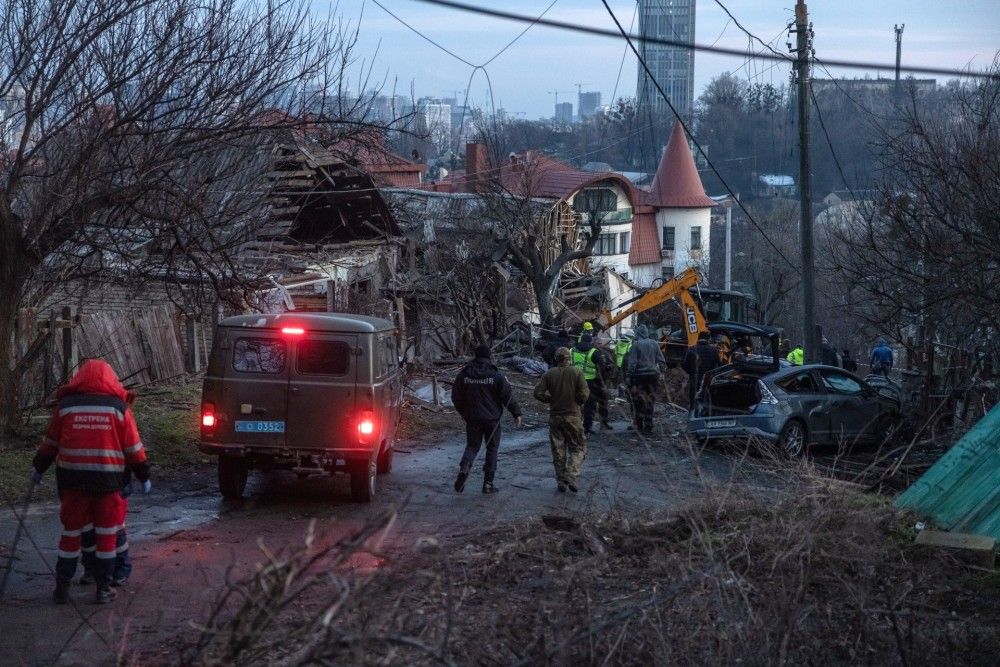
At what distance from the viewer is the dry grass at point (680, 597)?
4969 mm

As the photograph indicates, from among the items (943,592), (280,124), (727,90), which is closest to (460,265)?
(280,124)

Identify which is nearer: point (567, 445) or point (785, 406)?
point (567, 445)

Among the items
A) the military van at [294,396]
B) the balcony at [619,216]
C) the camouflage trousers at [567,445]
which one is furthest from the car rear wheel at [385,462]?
the balcony at [619,216]

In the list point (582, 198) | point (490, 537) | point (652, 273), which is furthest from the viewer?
point (652, 273)

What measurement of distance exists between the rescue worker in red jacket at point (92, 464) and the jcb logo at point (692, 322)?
1865 centimetres

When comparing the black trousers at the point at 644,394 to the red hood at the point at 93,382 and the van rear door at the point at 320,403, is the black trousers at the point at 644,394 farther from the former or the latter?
the red hood at the point at 93,382

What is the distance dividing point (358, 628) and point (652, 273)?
2323 inches

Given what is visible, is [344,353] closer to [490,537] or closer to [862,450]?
[490,537]

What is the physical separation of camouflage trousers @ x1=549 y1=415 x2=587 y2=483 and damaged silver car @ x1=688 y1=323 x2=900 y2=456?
4.02 m

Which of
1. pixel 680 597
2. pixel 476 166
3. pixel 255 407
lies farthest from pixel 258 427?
pixel 476 166

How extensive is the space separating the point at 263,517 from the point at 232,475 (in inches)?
36.7

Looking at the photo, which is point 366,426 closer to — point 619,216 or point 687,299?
point 687,299

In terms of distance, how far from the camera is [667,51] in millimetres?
30109

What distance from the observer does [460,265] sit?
27.2 meters
